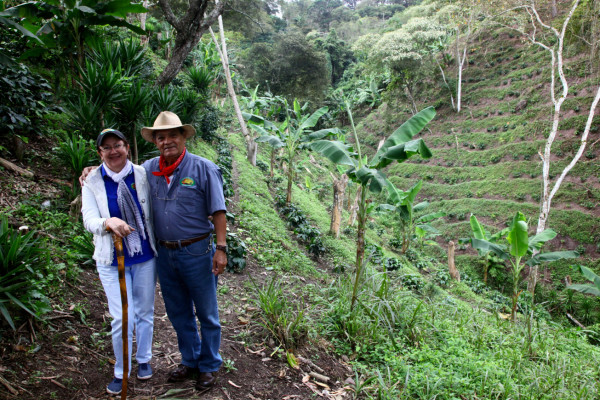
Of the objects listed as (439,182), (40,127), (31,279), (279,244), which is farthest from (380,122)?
(31,279)

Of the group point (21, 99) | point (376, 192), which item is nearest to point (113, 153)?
point (376, 192)

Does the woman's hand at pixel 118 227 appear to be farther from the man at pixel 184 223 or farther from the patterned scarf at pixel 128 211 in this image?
the man at pixel 184 223

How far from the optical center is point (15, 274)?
2678mm

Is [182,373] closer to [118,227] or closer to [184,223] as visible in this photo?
[184,223]

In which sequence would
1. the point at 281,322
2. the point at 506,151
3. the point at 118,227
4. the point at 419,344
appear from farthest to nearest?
the point at 506,151, the point at 419,344, the point at 281,322, the point at 118,227

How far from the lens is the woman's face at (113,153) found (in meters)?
2.40

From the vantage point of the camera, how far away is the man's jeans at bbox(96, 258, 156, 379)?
2.44 meters

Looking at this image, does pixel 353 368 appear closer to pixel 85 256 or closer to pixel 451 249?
pixel 85 256

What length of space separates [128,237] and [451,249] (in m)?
12.9

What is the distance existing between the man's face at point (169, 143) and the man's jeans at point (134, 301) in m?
0.74

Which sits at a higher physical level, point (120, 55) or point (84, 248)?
point (120, 55)

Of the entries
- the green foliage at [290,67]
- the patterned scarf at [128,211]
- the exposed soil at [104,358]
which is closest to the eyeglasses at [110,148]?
the patterned scarf at [128,211]

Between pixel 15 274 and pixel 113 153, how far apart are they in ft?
4.00

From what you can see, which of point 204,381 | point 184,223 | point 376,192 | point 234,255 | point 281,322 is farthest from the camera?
point 234,255
